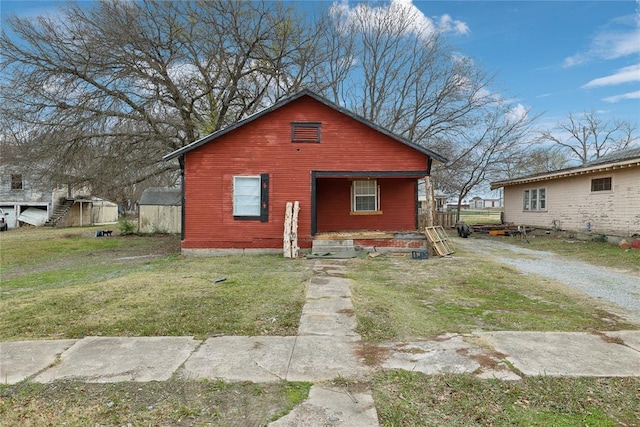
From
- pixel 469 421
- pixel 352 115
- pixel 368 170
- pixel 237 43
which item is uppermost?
pixel 237 43

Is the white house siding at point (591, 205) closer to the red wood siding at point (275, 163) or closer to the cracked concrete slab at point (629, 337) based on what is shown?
the red wood siding at point (275, 163)

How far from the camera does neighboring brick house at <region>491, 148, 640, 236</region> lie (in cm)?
1346

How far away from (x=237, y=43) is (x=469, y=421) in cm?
1884

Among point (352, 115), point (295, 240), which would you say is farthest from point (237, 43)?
point (295, 240)

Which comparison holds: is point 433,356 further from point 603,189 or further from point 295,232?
point 603,189

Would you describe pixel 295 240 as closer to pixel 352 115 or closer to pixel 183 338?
pixel 352 115

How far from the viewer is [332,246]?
11.5 meters

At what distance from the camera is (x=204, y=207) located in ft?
38.8

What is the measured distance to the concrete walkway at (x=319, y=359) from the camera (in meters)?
3.15

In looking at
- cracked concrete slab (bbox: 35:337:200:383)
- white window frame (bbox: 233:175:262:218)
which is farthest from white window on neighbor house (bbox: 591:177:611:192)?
cracked concrete slab (bbox: 35:337:200:383)

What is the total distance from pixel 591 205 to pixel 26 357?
19.0 meters

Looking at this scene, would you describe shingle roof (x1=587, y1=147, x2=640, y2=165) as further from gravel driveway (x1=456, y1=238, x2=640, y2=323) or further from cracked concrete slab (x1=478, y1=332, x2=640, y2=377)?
cracked concrete slab (x1=478, y1=332, x2=640, y2=377)

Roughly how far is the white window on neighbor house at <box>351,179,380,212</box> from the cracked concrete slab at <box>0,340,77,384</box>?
36.9ft

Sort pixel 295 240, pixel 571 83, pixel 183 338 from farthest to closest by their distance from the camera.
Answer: pixel 571 83 < pixel 295 240 < pixel 183 338
